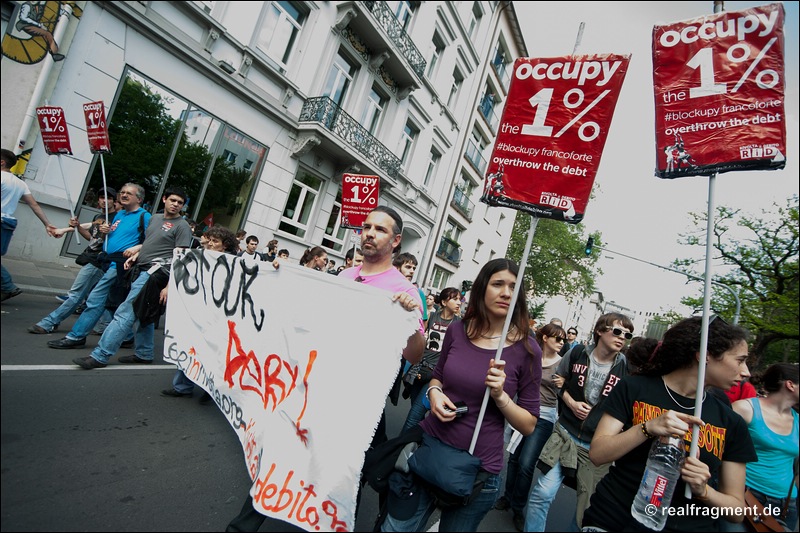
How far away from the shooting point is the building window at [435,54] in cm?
1777

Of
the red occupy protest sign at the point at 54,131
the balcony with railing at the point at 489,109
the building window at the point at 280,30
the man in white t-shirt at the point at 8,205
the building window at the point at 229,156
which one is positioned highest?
the balcony with railing at the point at 489,109

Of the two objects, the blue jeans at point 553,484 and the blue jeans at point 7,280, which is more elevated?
the blue jeans at point 7,280

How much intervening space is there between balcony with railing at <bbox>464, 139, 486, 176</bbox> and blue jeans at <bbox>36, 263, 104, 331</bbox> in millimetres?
20757

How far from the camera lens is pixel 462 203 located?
80.7 feet

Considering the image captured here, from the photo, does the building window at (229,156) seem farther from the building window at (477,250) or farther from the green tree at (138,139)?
the building window at (477,250)

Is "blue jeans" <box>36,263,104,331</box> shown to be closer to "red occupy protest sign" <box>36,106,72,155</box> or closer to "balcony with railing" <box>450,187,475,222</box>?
"red occupy protest sign" <box>36,106,72,155</box>

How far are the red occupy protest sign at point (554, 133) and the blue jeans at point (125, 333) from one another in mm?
3266

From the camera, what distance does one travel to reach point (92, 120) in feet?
15.8

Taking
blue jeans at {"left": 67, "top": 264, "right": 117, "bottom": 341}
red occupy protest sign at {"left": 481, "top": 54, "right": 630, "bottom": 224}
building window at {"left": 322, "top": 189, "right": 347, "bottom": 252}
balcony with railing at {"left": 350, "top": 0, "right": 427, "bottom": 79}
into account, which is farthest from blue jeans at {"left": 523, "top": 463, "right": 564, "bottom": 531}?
balcony with railing at {"left": 350, "top": 0, "right": 427, "bottom": 79}

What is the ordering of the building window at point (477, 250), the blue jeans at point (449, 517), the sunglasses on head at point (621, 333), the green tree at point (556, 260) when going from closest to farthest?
the blue jeans at point (449, 517) → the sunglasses on head at point (621, 333) → the building window at point (477, 250) → the green tree at point (556, 260)

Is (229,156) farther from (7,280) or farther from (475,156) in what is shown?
(475,156)

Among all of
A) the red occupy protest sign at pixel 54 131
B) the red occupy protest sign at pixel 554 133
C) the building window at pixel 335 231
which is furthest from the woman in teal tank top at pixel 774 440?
the building window at pixel 335 231

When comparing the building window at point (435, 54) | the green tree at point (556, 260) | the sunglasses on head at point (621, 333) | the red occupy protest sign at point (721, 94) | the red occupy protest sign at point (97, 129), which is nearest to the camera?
the red occupy protest sign at point (721, 94)

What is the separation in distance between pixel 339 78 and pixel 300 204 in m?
4.28
